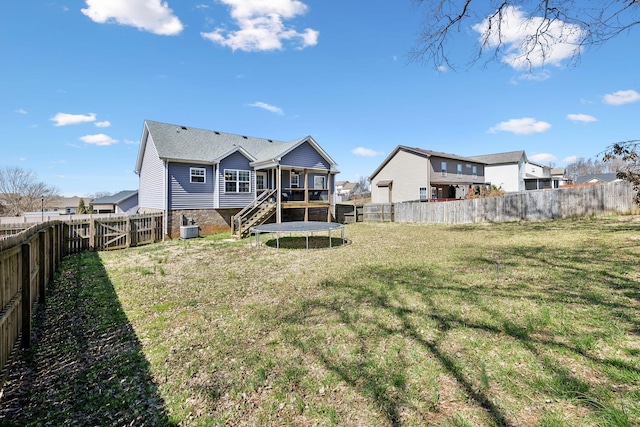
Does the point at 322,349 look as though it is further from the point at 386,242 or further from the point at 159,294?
the point at 386,242

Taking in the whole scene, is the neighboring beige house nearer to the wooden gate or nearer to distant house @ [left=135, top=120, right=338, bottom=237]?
distant house @ [left=135, top=120, right=338, bottom=237]

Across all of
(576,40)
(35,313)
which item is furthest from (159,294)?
(576,40)

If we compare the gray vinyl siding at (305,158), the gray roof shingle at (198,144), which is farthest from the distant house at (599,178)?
the gray roof shingle at (198,144)

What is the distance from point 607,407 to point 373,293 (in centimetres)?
383

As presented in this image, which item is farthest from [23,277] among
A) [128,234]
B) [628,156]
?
[628,156]

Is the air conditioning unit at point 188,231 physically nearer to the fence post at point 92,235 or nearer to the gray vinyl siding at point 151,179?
the gray vinyl siding at point 151,179

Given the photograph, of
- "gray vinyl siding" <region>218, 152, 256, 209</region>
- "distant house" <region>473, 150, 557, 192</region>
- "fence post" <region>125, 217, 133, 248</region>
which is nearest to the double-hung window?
"gray vinyl siding" <region>218, 152, 256, 209</region>

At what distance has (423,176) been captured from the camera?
3059 cm

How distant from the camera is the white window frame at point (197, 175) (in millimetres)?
16625

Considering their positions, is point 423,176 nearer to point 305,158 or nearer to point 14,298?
point 305,158

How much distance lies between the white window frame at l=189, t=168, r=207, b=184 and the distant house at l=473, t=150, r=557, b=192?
39.2 metres

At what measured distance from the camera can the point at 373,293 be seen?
20.0ft

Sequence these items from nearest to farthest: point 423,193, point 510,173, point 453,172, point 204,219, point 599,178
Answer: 1. point 204,219
2. point 423,193
3. point 453,172
4. point 510,173
5. point 599,178

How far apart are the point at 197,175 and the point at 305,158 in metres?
7.24
